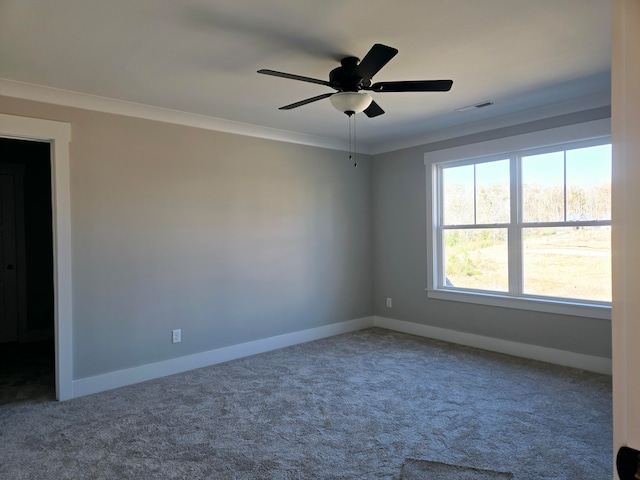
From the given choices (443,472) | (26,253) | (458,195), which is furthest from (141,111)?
(443,472)

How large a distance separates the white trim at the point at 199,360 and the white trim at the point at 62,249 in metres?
0.15

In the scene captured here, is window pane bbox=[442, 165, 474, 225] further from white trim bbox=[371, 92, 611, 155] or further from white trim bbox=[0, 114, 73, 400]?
white trim bbox=[0, 114, 73, 400]

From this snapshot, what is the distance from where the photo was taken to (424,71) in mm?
3021

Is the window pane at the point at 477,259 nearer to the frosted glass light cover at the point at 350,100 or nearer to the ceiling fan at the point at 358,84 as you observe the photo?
the ceiling fan at the point at 358,84

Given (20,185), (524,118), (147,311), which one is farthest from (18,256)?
(524,118)

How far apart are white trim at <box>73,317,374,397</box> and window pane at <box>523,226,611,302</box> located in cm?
235

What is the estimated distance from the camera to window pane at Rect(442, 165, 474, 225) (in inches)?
187

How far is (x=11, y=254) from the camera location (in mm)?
5266

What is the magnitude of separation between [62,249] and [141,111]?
4.63ft

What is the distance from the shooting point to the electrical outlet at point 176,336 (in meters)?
3.92

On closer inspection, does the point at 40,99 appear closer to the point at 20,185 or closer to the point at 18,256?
the point at 20,185

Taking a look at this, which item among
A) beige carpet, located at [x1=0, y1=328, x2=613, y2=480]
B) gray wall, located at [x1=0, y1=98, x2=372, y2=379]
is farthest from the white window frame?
gray wall, located at [x1=0, y1=98, x2=372, y2=379]

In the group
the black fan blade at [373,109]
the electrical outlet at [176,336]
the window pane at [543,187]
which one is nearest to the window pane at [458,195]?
the window pane at [543,187]

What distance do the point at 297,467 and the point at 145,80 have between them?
9.57ft
